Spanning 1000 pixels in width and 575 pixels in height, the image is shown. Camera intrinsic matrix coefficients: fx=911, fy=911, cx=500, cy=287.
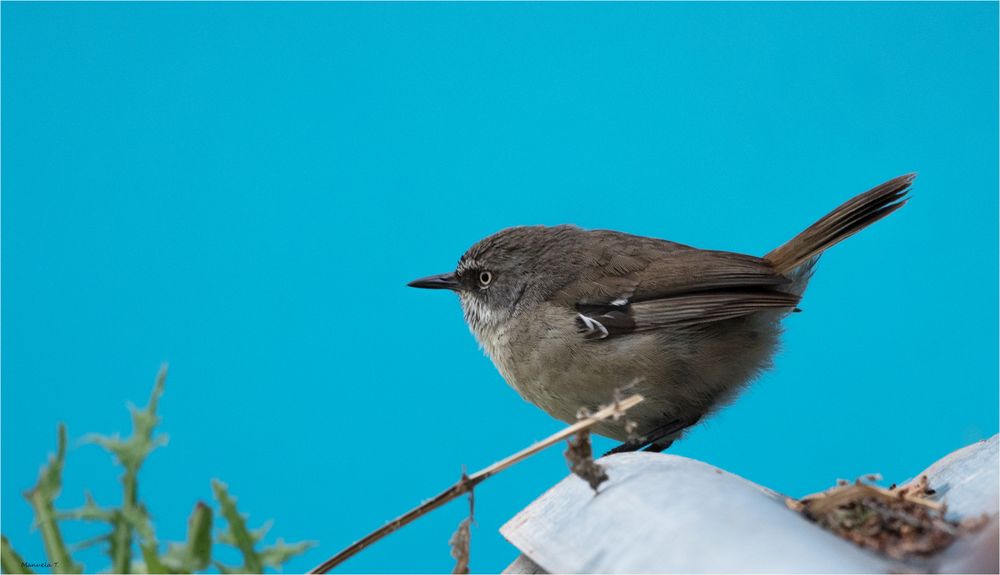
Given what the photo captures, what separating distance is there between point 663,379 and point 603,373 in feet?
0.68

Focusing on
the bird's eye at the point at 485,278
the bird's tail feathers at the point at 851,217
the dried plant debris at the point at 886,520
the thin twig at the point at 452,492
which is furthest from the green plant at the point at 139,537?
the bird's tail feathers at the point at 851,217

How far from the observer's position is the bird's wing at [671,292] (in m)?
3.19

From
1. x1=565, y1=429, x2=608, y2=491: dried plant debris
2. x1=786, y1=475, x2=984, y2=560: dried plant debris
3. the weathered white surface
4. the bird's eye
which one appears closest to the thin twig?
x1=565, y1=429, x2=608, y2=491: dried plant debris

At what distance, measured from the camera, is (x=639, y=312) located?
326 cm

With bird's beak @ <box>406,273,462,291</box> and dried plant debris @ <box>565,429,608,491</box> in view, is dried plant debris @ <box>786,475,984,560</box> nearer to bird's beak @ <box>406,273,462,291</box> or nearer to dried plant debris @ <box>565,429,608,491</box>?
dried plant debris @ <box>565,429,608,491</box>

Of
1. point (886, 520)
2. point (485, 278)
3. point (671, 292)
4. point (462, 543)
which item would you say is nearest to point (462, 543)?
Result: point (462, 543)

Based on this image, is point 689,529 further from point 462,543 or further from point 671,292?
point 671,292

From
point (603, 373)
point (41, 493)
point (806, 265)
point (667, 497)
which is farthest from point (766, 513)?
point (806, 265)

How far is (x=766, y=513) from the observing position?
147 centimetres

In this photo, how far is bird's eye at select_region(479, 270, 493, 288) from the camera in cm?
360

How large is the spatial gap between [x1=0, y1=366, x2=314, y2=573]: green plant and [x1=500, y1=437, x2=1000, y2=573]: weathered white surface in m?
0.43

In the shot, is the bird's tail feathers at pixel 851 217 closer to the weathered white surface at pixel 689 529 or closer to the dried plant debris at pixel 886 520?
the weathered white surface at pixel 689 529

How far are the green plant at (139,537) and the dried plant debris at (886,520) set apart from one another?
2.88 ft

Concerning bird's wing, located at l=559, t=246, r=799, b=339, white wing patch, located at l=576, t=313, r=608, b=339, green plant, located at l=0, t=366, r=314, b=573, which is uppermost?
bird's wing, located at l=559, t=246, r=799, b=339
